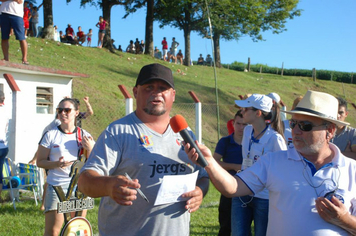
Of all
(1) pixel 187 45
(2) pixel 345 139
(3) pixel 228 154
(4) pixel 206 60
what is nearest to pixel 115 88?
(3) pixel 228 154

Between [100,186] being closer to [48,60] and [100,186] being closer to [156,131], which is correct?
[156,131]

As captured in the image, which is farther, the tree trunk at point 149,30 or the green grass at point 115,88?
A: the tree trunk at point 149,30

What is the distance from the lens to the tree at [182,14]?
1319 inches

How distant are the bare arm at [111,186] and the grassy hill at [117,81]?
9.79 meters

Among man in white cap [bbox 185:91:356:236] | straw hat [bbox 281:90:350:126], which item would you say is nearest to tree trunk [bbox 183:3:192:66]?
straw hat [bbox 281:90:350:126]

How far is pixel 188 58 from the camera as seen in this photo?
3562 centimetres

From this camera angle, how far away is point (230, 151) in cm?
605

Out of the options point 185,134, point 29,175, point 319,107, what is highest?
point 319,107

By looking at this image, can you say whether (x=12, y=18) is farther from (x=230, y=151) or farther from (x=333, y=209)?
(x=333, y=209)

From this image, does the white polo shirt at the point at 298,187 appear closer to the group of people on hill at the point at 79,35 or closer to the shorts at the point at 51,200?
the shorts at the point at 51,200

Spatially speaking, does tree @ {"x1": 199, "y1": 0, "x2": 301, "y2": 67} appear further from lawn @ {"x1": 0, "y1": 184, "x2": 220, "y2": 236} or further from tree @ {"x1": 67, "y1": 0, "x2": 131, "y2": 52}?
lawn @ {"x1": 0, "y1": 184, "x2": 220, "y2": 236}

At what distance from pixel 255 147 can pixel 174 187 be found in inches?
90.0

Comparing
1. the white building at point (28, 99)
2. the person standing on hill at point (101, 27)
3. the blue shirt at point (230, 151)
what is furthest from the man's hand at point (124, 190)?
the person standing on hill at point (101, 27)

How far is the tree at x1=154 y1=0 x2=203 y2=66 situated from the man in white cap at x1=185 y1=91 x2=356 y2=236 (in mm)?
30181
